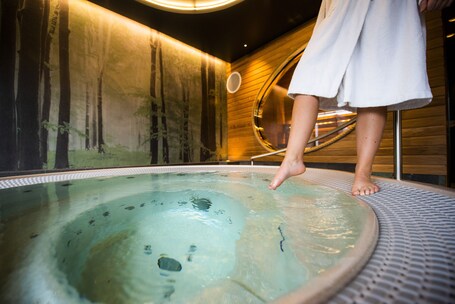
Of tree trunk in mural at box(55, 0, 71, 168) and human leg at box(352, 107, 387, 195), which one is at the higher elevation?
tree trunk in mural at box(55, 0, 71, 168)

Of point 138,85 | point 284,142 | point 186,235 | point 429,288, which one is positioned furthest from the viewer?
point 284,142

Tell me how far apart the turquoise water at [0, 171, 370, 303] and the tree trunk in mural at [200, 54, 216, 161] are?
3566 mm

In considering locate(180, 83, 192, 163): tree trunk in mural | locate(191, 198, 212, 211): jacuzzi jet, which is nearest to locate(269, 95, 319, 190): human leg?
locate(191, 198, 212, 211): jacuzzi jet

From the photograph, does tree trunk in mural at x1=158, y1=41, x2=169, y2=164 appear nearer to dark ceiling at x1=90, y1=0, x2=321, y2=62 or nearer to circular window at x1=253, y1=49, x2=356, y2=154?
dark ceiling at x1=90, y1=0, x2=321, y2=62

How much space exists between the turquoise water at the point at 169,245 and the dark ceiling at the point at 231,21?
315 cm

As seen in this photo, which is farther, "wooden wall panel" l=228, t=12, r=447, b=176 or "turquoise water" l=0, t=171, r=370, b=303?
"wooden wall panel" l=228, t=12, r=447, b=176

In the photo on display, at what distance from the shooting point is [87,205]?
3.48 ft

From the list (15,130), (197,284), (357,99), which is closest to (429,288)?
(197,284)

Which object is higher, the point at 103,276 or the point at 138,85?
the point at 138,85

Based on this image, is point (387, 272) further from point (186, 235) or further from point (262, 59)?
point (262, 59)

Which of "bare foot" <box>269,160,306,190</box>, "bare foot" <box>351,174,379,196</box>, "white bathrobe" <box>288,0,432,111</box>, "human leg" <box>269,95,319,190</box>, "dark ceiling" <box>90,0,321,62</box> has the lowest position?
"bare foot" <box>351,174,379,196</box>

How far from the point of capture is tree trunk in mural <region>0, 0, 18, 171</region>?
2.50 metres

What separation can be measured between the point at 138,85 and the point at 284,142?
3225 mm

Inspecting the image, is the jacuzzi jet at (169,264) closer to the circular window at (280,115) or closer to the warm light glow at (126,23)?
the circular window at (280,115)
